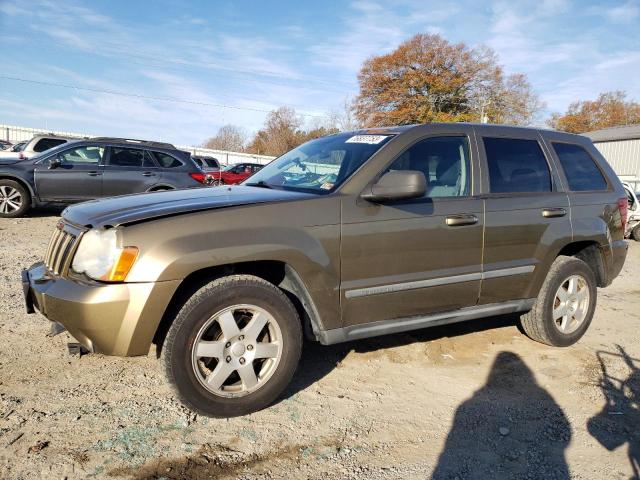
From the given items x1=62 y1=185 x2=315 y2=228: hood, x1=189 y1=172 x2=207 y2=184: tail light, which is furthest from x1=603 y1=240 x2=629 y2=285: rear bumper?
x1=189 y1=172 x2=207 y2=184: tail light

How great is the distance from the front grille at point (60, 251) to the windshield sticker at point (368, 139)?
213 cm

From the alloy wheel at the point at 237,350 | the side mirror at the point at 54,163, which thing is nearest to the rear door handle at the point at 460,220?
the alloy wheel at the point at 237,350

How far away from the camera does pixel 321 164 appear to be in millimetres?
3932

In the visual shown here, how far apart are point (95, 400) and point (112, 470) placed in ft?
2.59

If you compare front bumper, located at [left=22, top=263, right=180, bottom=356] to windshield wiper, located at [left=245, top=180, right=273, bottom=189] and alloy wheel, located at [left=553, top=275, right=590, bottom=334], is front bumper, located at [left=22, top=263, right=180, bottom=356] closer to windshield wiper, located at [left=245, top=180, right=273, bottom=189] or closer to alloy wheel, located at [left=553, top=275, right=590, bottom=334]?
windshield wiper, located at [left=245, top=180, right=273, bottom=189]

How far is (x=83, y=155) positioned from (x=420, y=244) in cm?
899

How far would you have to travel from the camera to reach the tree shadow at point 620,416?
298cm

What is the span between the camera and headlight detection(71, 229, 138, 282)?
2756mm

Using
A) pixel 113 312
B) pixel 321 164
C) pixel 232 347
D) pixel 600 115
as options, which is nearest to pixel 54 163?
pixel 321 164

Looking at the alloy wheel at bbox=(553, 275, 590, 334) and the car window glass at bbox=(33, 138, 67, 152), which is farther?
the car window glass at bbox=(33, 138, 67, 152)

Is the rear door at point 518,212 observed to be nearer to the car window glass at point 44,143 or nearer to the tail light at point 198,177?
the tail light at point 198,177

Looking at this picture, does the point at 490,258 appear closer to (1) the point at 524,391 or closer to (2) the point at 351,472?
(1) the point at 524,391

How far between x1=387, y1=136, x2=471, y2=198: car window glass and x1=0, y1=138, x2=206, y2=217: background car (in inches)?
296

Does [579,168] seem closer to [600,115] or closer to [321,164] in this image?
[321,164]
